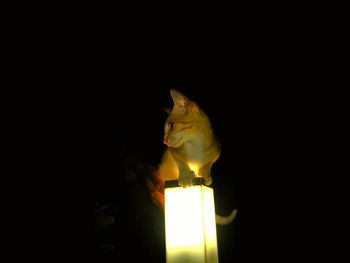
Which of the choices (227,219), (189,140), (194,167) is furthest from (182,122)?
(227,219)

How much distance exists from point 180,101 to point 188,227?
54 cm

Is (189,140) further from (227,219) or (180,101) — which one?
(227,219)

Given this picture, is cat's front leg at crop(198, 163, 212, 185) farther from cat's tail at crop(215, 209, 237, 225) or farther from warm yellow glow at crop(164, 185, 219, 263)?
Answer: cat's tail at crop(215, 209, 237, 225)

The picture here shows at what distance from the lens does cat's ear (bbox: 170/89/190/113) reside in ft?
5.07

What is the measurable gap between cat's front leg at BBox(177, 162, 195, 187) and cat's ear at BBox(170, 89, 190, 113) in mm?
241

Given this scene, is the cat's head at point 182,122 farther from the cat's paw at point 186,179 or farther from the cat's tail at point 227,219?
the cat's tail at point 227,219

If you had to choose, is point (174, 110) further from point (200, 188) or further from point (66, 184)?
point (66, 184)

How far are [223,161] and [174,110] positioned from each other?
31.3 inches

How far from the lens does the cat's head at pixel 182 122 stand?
59.8 inches

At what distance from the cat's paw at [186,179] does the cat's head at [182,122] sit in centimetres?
14

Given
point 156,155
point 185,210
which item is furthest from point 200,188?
A: point 156,155

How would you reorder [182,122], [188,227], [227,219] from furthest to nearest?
[227,219] < [182,122] < [188,227]

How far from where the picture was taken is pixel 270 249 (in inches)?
80.4

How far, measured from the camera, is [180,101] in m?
1.55
